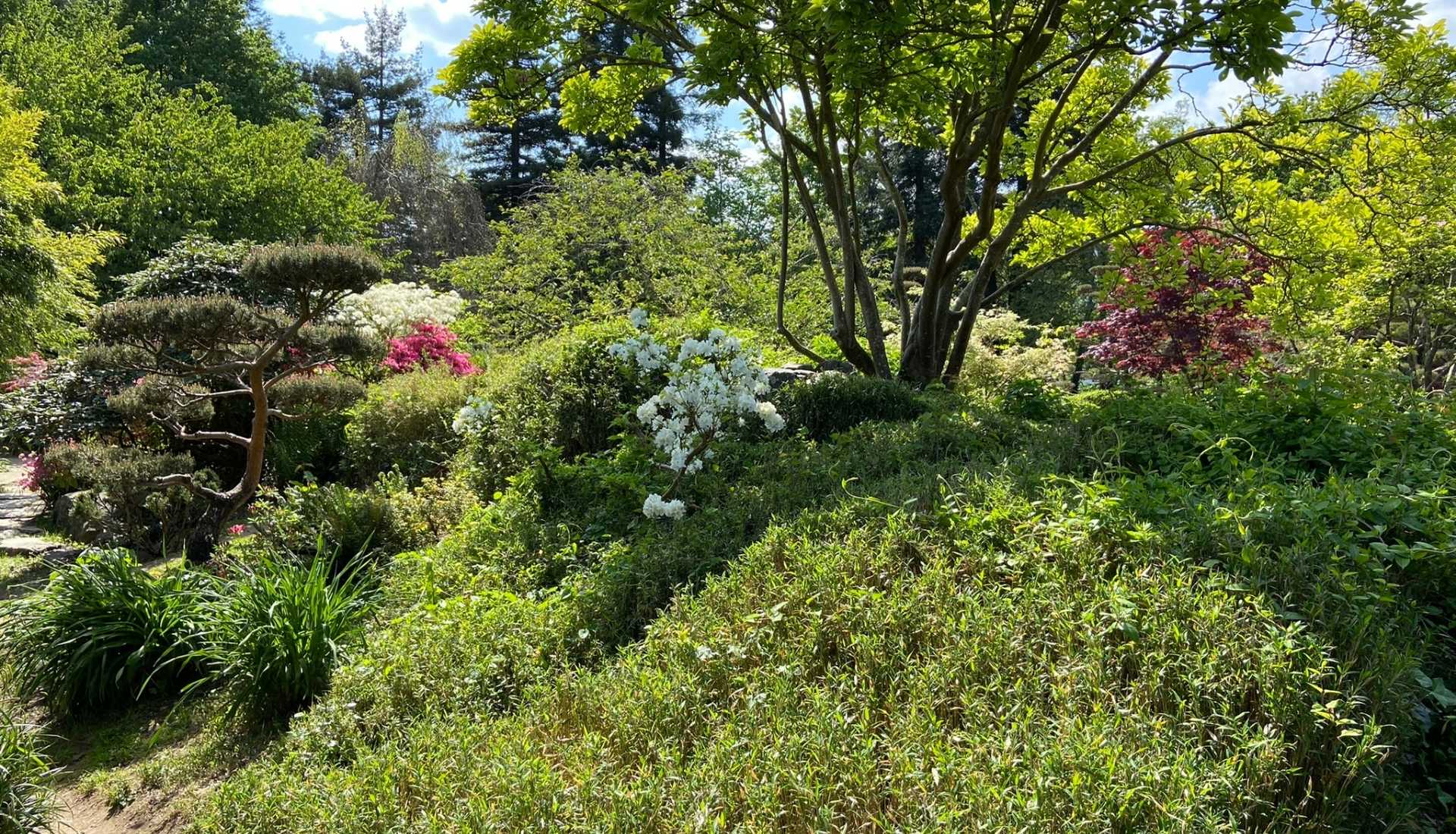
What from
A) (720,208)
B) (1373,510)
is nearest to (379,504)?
(1373,510)

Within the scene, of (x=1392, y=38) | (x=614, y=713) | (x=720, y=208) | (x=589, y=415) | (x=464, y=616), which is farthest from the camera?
(x=720, y=208)

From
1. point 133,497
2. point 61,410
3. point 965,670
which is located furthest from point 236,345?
point 965,670

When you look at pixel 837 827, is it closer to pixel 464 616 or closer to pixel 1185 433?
pixel 464 616

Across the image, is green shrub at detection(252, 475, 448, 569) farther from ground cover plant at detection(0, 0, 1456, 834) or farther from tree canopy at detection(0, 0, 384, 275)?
tree canopy at detection(0, 0, 384, 275)

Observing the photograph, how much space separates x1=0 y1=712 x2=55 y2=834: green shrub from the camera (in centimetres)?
268

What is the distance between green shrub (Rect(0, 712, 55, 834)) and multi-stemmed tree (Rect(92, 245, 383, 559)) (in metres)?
3.48

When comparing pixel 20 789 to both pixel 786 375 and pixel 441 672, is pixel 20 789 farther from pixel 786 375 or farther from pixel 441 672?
pixel 786 375

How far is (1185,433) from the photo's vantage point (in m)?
3.68

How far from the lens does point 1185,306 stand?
786cm

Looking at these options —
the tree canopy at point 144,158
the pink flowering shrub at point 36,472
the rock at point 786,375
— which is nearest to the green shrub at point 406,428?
the rock at point 786,375

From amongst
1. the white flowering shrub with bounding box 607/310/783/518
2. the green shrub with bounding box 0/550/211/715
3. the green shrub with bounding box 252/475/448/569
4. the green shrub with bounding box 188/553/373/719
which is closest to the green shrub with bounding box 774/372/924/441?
the white flowering shrub with bounding box 607/310/783/518

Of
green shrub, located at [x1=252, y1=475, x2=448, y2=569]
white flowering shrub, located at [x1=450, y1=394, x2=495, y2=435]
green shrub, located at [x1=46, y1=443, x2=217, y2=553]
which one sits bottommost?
green shrub, located at [x1=46, y1=443, x2=217, y2=553]

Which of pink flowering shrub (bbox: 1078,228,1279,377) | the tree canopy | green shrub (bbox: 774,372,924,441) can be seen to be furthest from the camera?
the tree canopy

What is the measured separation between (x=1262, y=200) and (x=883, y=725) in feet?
21.6
